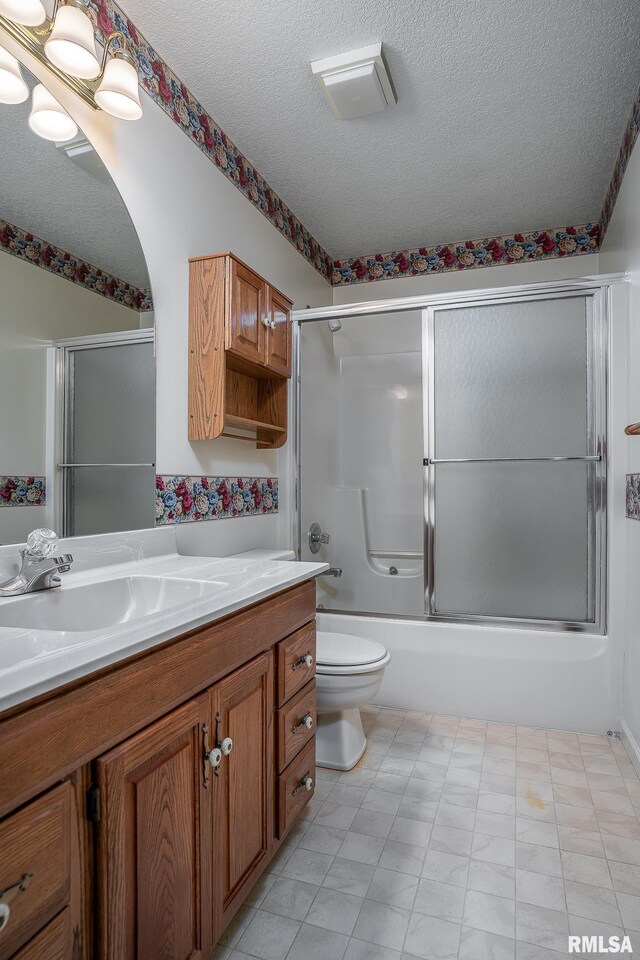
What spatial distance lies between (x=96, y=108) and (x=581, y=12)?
1538mm

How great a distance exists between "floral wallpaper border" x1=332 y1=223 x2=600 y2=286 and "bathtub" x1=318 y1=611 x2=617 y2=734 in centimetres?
219

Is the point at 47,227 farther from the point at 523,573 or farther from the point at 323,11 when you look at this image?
the point at 523,573

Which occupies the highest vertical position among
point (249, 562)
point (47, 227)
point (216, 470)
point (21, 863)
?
point (47, 227)

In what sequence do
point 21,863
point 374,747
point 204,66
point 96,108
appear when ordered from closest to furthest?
1. point 21,863
2. point 96,108
3. point 204,66
4. point 374,747

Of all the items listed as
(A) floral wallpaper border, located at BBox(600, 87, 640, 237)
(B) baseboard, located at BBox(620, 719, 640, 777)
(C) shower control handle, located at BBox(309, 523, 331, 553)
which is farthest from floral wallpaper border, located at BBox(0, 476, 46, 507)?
(A) floral wallpaper border, located at BBox(600, 87, 640, 237)

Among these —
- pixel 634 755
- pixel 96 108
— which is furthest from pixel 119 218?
pixel 634 755

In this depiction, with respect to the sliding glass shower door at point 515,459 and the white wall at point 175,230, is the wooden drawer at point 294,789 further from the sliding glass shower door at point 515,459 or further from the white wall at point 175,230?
the sliding glass shower door at point 515,459

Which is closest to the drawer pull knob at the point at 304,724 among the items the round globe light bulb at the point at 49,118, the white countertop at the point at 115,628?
the white countertop at the point at 115,628

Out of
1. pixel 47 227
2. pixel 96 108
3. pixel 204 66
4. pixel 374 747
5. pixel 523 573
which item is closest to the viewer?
pixel 47 227

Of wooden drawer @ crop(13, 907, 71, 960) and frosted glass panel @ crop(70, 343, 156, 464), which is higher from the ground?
frosted glass panel @ crop(70, 343, 156, 464)

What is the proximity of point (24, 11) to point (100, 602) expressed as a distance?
4.54ft

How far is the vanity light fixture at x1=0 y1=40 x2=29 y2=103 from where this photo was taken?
130cm

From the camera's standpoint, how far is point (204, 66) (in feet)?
6.43

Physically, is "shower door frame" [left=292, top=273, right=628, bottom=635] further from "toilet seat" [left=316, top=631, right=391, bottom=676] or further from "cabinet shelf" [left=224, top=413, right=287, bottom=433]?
"cabinet shelf" [left=224, top=413, right=287, bottom=433]
